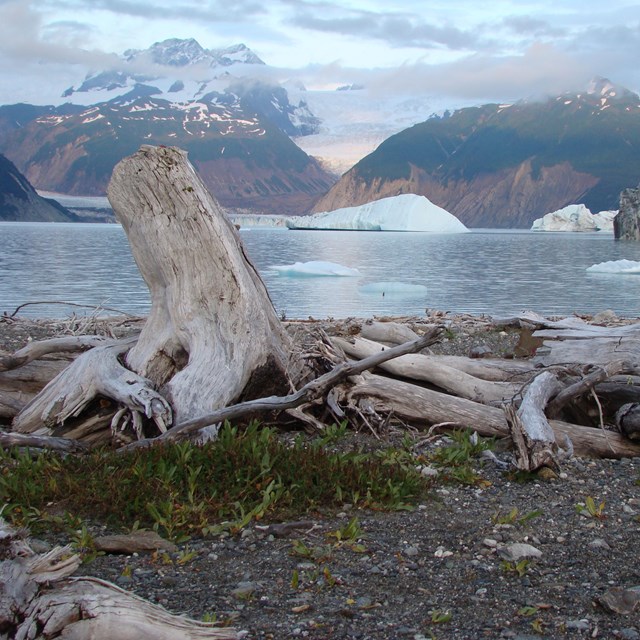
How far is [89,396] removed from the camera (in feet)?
24.9

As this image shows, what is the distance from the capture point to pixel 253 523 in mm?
5496

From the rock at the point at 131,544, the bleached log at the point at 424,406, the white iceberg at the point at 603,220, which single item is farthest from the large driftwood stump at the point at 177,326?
the white iceberg at the point at 603,220

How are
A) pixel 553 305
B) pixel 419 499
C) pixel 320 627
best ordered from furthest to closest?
pixel 553 305
pixel 419 499
pixel 320 627

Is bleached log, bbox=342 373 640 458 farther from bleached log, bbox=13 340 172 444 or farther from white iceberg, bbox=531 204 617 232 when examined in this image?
white iceberg, bbox=531 204 617 232

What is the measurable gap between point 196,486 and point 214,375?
2.11m

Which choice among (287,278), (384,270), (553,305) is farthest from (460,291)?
(384,270)

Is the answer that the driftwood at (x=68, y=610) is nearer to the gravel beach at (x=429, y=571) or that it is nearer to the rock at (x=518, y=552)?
the gravel beach at (x=429, y=571)

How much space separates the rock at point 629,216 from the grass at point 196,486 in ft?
412

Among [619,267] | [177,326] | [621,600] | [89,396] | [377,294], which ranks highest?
[177,326]

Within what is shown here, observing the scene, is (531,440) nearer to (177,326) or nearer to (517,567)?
(517,567)

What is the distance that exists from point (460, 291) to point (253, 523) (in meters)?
31.4

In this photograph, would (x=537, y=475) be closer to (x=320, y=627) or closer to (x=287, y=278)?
(x=320, y=627)

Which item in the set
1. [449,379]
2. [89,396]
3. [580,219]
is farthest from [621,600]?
[580,219]

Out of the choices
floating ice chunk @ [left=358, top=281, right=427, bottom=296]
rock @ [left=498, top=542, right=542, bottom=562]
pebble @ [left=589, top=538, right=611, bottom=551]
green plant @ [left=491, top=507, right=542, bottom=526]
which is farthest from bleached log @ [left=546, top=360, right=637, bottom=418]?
floating ice chunk @ [left=358, top=281, right=427, bottom=296]
